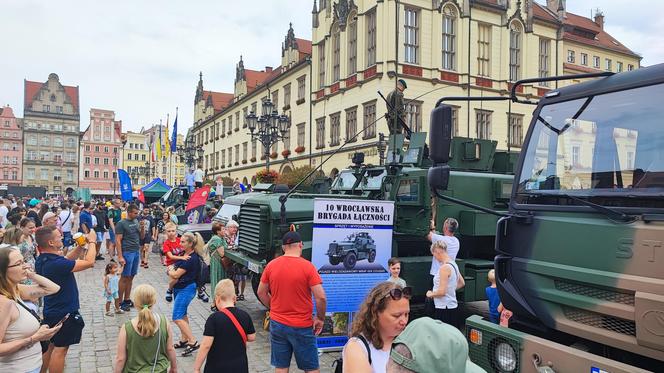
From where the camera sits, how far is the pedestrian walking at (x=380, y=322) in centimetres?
275

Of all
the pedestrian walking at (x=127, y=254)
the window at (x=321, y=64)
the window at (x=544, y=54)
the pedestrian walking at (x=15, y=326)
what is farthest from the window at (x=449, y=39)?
the pedestrian walking at (x=15, y=326)

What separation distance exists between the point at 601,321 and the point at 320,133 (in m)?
30.0

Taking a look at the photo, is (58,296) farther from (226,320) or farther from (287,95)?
(287,95)

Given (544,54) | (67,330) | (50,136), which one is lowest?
(67,330)

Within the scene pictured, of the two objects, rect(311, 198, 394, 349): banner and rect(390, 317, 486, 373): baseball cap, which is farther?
rect(311, 198, 394, 349): banner

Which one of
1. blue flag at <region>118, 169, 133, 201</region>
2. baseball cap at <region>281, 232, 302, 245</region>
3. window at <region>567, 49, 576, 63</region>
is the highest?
window at <region>567, 49, 576, 63</region>

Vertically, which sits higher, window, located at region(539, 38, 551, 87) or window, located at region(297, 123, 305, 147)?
window, located at region(539, 38, 551, 87)

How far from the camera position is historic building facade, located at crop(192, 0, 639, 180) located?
2580 cm

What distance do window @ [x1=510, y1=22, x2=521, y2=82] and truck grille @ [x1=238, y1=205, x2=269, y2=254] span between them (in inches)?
1022

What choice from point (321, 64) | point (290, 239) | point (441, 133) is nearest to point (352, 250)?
point (290, 239)

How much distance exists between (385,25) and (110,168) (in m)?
79.2

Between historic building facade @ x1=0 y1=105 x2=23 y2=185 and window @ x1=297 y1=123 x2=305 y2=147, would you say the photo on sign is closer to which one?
window @ x1=297 y1=123 x2=305 y2=147

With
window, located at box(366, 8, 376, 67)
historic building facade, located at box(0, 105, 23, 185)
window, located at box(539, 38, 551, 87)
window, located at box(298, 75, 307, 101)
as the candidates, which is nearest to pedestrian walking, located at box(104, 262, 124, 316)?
window, located at box(366, 8, 376, 67)

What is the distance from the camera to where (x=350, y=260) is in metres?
6.40
